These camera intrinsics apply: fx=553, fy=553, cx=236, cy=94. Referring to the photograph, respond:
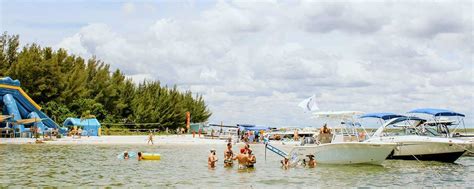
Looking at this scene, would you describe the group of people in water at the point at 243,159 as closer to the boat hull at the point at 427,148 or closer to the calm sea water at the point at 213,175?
the calm sea water at the point at 213,175

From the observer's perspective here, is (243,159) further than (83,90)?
No

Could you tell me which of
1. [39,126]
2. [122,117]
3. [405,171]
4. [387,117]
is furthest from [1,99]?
[405,171]

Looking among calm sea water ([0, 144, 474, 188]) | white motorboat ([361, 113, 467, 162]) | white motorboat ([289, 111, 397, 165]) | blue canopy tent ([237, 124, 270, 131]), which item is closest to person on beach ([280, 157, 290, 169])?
calm sea water ([0, 144, 474, 188])

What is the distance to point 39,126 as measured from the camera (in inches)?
2244

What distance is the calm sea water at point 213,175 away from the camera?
2131cm

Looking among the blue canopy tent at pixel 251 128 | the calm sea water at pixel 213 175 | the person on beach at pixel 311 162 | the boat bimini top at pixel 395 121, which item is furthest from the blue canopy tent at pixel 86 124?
the person on beach at pixel 311 162

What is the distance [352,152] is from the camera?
26.9m

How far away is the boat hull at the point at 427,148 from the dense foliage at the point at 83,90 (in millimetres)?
44620

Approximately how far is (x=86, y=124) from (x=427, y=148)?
4386 centimetres

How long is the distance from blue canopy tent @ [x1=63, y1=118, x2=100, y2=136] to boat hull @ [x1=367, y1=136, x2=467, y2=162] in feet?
135

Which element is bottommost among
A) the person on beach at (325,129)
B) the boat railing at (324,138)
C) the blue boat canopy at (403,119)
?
the boat railing at (324,138)

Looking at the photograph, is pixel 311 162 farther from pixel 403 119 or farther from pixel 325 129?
pixel 403 119

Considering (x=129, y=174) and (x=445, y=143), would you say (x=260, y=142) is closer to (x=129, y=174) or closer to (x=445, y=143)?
(x=445, y=143)

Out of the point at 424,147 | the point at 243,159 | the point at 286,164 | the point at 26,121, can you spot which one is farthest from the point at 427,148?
the point at 26,121
